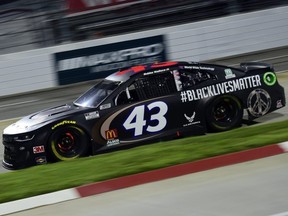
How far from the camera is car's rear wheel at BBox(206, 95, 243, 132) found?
36.2 ft

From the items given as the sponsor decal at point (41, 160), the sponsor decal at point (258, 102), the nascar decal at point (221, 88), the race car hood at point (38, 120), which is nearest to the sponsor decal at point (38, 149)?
the sponsor decal at point (41, 160)

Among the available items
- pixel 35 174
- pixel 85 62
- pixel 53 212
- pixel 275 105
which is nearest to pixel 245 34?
pixel 85 62

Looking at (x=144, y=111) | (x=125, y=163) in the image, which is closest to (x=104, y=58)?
(x=144, y=111)

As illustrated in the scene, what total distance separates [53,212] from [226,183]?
6.66 feet

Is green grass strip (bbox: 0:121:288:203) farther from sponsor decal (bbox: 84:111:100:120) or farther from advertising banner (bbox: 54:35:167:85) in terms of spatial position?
advertising banner (bbox: 54:35:167:85)

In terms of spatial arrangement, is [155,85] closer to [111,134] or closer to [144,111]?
[144,111]

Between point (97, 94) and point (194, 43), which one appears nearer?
point (97, 94)

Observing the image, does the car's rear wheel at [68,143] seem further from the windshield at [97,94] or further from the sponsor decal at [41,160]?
the windshield at [97,94]

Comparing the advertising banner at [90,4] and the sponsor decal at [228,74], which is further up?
the advertising banner at [90,4]

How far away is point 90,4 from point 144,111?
11469mm

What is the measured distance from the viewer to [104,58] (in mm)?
18969

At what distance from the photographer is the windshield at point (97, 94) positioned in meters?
10.7

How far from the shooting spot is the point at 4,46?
19281 mm

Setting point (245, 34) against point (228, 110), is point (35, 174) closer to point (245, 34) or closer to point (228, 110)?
point (228, 110)
